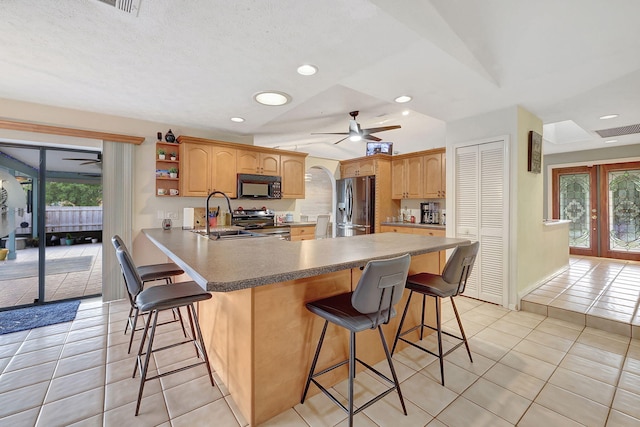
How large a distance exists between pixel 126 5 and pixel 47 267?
3.81 meters

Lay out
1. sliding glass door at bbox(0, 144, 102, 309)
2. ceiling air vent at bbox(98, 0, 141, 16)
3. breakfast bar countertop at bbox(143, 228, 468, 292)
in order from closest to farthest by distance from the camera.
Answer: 1. breakfast bar countertop at bbox(143, 228, 468, 292)
2. ceiling air vent at bbox(98, 0, 141, 16)
3. sliding glass door at bbox(0, 144, 102, 309)

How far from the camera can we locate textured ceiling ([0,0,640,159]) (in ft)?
5.73

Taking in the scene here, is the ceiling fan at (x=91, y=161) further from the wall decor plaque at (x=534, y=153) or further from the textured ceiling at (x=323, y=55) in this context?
the wall decor plaque at (x=534, y=153)

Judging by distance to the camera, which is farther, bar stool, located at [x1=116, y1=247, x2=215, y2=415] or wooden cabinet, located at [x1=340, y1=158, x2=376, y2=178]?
wooden cabinet, located at [x1=340, y1=158, x2=376, y2=178]

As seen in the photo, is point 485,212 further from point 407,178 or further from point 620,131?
point 620,131

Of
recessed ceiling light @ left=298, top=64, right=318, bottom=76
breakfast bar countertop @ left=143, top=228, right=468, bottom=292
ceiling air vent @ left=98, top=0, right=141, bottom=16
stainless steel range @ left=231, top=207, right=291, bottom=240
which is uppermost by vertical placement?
recessed ceiling light @ left=298, top=64, right=318, bottom=76

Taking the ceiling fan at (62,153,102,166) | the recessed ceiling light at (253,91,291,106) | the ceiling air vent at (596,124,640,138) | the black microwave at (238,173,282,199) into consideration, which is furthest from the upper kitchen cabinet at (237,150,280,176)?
the ceiling air vent at (596,124,640,138)

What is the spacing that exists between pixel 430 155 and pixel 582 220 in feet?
13.4

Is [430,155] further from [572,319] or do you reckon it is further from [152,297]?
[152,297]

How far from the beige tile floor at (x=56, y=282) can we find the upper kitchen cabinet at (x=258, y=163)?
234 cm

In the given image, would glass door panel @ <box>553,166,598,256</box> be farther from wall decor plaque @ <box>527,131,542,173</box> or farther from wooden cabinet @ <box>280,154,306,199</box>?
wooden cabinet @ <box>280,154,306,199</box>

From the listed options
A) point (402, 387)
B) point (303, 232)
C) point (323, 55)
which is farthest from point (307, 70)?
point (303, 232)

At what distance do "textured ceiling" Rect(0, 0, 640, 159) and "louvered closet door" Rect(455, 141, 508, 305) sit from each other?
60cm

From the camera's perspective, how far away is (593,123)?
4.04 metres
